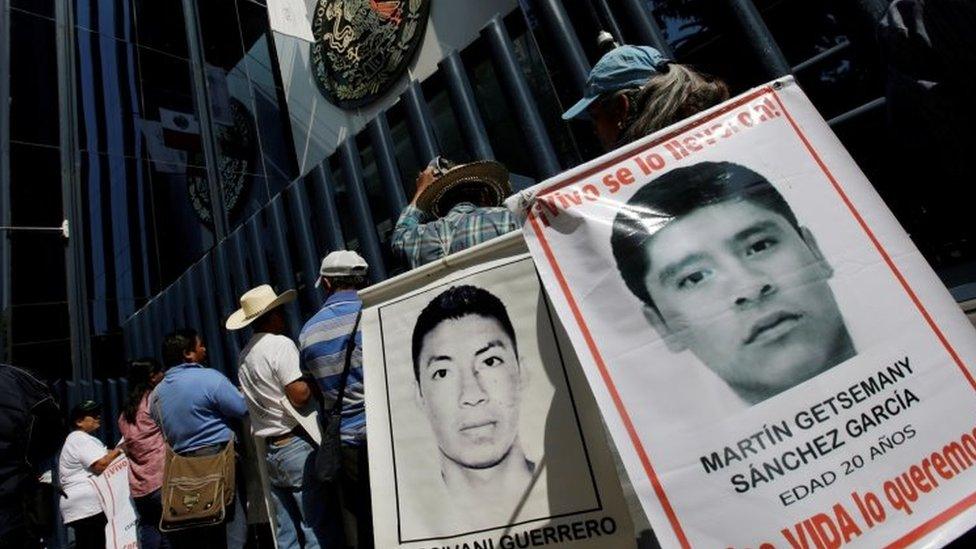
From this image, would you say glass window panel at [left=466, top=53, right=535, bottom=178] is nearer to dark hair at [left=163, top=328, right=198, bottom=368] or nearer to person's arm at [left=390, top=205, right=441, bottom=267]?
person's arm at [left=390, top=205, right=441, bottom=267]

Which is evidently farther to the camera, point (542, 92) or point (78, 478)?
point (78, 478)

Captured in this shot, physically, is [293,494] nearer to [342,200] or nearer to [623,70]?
[623,70]

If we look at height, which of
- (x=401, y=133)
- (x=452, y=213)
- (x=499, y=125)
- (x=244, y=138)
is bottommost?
(x=452, y=213)

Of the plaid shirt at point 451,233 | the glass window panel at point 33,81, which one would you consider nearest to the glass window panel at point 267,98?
the glass window panel at point 33,81

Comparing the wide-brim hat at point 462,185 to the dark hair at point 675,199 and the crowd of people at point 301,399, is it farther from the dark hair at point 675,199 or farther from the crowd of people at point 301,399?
the dark hair at point 675,199

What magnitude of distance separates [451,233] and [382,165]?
300cm

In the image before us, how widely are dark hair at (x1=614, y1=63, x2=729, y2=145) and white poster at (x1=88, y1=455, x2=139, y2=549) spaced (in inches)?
191

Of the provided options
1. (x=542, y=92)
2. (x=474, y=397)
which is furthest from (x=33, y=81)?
(x=474, y=397)

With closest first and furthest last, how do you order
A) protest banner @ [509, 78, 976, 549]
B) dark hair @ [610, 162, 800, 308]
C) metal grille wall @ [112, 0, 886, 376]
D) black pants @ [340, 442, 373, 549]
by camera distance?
protest banner @ [509, 78, 976, 549]
dark hair @ [610, 162, 800, 308]
black pants @ [340, 442, 373, 549]
metal grille wall @ [112, 0, 886, 376]

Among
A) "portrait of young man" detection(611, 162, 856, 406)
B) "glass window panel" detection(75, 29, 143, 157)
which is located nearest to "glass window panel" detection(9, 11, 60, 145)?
"glass window panel" detection(75, 29, 143, 157)

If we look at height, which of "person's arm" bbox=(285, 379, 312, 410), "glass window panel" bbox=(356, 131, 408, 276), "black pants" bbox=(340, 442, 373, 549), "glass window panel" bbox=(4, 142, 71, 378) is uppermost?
"glass window panel" bbox=(4, 142, 71, 378)

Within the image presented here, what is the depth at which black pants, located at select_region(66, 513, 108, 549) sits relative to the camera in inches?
201

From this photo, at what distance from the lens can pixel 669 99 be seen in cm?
158

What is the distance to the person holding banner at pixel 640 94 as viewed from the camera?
157cm
